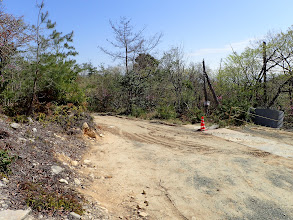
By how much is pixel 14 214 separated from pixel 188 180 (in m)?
3.65

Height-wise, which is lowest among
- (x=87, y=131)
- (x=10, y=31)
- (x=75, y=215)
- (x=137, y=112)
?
(x=75, y=215)

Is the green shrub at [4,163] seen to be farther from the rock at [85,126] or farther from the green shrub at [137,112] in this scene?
the green shrub at [137,112]

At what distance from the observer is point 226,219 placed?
395 centimetres

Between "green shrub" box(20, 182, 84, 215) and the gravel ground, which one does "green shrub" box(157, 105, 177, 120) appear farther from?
"green shrub" box(20, 182, 84, 215)

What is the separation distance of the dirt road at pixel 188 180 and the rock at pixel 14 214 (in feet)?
4.57

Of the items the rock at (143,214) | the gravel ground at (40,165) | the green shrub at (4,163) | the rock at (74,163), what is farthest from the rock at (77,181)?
the rock at (143,214)

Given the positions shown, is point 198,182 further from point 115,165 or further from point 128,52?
point 128,52

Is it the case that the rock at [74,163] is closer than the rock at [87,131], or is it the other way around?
the rock at [74,163]

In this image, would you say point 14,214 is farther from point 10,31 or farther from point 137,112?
point 137,112

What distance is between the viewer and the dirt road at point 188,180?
4223 millimetres

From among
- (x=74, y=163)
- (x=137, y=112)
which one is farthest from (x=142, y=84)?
(x=74, y=163)

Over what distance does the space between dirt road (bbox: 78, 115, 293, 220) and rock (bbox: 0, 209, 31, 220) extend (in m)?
1.39

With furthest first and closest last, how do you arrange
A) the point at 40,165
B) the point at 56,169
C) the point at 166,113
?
the point at 166,113 < the point at 56,169 < the point at 40,165

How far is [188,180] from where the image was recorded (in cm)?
550
